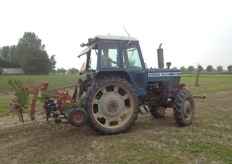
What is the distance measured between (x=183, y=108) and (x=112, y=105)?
2268 millimetres

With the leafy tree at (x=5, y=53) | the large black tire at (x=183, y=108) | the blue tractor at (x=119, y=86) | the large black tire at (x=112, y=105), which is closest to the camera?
the large black tire at (x=112, y=105)

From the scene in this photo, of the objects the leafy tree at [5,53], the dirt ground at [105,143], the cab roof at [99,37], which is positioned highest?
the leafy tree at [5,53]

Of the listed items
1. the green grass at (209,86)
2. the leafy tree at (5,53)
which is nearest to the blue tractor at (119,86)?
the green grass at (209,86)

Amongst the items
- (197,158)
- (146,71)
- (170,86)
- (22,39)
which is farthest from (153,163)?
(22,39)

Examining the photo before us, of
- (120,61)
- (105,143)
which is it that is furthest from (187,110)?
(105,143)

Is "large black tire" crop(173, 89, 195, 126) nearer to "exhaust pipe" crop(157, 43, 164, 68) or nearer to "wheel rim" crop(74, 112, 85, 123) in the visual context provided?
"exhaust pipe" crop(157, 43, 164, 68)

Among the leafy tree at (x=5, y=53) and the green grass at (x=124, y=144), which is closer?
the green grass at (x=124, y=144)

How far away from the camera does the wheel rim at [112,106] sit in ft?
25.5

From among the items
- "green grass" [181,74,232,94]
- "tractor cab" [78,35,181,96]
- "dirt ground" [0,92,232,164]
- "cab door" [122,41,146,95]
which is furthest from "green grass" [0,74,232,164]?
"green grass" [181,74,232,94]

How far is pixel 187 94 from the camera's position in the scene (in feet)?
30.1

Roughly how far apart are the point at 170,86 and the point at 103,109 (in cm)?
275

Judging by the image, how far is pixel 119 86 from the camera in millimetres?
7855

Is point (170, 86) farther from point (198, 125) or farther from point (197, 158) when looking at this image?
point (197, 158)

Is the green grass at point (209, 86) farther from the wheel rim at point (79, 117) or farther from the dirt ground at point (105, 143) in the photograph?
the wheel rim at point (79, 117)
